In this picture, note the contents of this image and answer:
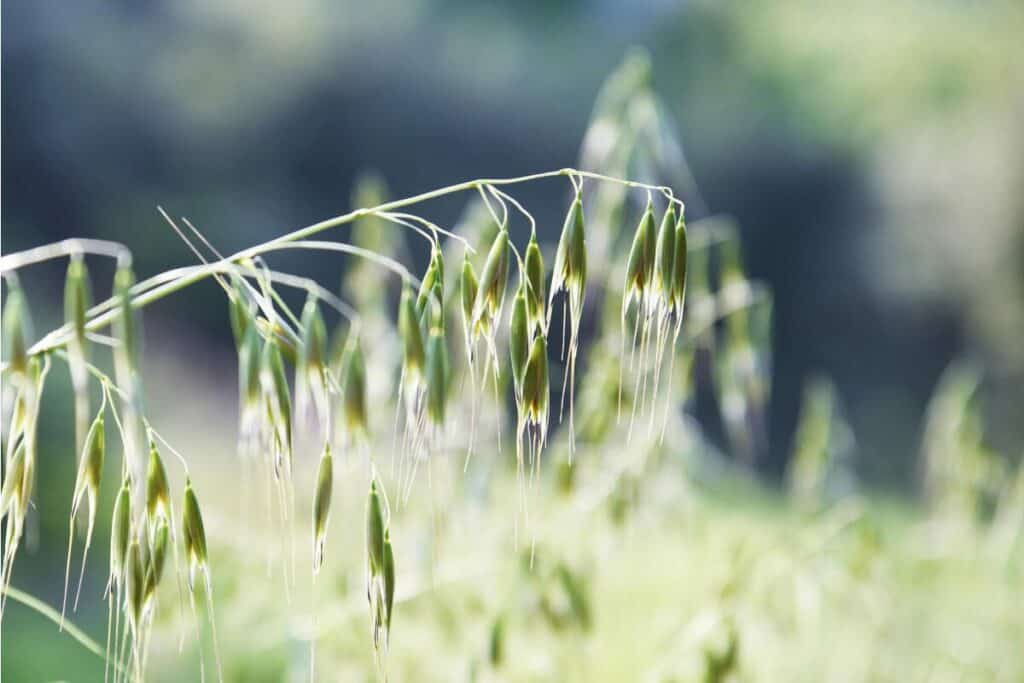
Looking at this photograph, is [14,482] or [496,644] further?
[496,644]

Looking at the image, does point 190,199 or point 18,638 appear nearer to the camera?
point 18,638

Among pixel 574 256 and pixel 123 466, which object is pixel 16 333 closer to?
pixel 123 466

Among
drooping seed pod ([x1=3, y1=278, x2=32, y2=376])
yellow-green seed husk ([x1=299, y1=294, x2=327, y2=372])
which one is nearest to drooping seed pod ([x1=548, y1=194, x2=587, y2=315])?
yellow-green seed husk ([x1=299, y1=294, x2=327, y2=372])

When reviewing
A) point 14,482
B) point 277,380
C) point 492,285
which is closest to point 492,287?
point 492,285

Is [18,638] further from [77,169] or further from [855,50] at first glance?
[855,50]

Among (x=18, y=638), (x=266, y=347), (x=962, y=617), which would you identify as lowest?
(x=18, y=638)

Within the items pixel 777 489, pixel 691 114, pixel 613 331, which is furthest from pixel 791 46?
pixel 613 331
